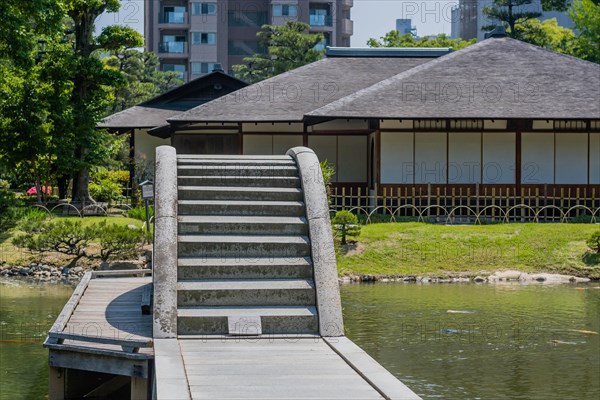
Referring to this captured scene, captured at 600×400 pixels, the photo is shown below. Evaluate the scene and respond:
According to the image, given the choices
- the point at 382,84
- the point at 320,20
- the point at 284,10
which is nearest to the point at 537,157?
the point at 382,84

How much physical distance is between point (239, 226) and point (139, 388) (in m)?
2.87

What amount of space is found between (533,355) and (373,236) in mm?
11414

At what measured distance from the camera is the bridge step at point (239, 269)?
1159cm

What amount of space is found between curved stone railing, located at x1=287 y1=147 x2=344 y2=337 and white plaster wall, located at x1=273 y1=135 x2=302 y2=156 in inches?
851

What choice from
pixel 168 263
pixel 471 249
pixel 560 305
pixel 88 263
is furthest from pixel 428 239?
pixel 168 263

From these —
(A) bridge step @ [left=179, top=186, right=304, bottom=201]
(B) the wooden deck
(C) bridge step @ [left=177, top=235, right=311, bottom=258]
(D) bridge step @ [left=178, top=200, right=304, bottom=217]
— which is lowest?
(B) the wooden deck

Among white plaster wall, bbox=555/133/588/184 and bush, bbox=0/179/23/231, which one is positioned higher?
white plaster wall, bbox=555/133/588/184

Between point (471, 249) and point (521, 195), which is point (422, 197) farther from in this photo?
point (471, 249)

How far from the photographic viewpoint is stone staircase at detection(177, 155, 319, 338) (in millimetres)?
11086

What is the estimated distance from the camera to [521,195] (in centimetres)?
3053

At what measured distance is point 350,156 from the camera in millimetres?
35750

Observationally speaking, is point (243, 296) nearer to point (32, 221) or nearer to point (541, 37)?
point (32, 221)

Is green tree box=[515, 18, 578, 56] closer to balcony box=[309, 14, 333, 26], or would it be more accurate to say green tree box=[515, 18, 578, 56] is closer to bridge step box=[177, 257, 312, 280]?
balcony box=[309, 14, 333, 26]

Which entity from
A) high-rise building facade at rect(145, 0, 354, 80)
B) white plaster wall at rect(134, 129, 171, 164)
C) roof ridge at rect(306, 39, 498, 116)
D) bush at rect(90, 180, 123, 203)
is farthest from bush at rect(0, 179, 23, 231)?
high-rise building facade at rect(145, 0, 354, 80)
